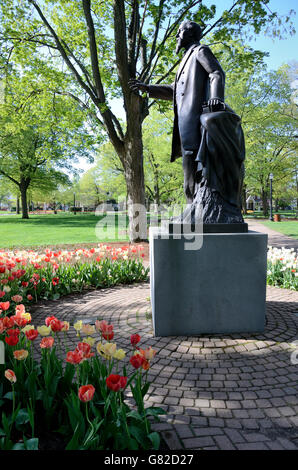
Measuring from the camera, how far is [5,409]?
82.6 inches

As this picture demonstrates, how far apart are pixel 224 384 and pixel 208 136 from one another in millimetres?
2740

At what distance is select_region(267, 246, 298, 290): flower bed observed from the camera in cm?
584

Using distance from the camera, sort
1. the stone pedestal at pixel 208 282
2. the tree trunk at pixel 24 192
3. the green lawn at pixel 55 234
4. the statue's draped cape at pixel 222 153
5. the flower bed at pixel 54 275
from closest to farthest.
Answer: the stone pedestal at pixel 208 282, the statue's draped cape at pixel 222 153, the flower bed at pixel 54 275, the green lawn at pixel 55 234, the tree trunk at pixel 24 192

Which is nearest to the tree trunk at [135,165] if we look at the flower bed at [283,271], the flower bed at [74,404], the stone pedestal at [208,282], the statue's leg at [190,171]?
the flower bed at [283,271]

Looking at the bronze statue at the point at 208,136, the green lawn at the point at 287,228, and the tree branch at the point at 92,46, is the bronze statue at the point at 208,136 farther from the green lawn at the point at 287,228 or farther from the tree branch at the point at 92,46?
the green lawn at the point at 287,228

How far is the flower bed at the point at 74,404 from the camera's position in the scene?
1.64 metres

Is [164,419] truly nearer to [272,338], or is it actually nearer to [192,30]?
[272,338]

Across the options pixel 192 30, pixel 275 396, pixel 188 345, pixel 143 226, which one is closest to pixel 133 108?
pixel 143 226

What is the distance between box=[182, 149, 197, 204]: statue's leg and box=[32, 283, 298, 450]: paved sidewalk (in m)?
1.89

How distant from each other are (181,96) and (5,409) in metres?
3.97

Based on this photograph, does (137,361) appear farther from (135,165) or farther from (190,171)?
(135,165)

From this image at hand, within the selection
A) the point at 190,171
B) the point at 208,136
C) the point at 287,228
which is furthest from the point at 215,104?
the point at 287,228

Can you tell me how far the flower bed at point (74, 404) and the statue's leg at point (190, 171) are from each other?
101 inches

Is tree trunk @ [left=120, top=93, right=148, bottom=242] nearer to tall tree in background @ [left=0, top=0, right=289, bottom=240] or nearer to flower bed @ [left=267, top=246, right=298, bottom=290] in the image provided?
tall tree in background @ [left=0, top=0, right=289, bottom=240]
